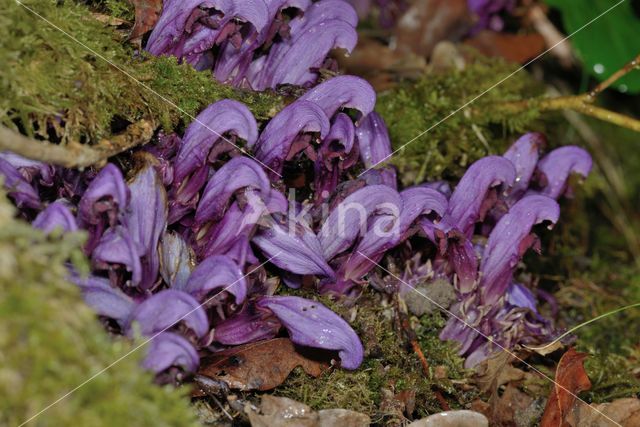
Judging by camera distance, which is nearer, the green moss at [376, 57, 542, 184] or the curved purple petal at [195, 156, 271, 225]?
the curved purple petal at [195, 156, 271, 225]

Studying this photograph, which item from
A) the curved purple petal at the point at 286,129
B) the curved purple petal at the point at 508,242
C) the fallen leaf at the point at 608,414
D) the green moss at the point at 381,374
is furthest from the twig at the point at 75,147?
the fallen leaf at the point at 608,414

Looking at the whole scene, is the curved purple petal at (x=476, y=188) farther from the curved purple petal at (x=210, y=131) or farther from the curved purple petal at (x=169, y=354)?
the curved purple petal at (x=169, y=354)

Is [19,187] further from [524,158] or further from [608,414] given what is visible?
[608,414]

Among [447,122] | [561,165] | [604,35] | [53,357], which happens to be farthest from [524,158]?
[53,357]

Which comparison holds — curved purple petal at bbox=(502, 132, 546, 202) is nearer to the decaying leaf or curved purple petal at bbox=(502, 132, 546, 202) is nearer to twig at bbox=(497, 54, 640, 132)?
twig at bbox=(497, 54, 640, 132)

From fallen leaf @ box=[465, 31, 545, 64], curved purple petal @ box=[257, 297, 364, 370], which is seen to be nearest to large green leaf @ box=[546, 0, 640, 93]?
fallen leaf @ box=[465, 31, 545, 64]

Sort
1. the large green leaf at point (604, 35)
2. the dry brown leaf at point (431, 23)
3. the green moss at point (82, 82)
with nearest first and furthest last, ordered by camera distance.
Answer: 1. the green moss at point (82, 82)
2. the large green leaf at point (604, 35)
3. the dry brown leaf at point (431, 23)
